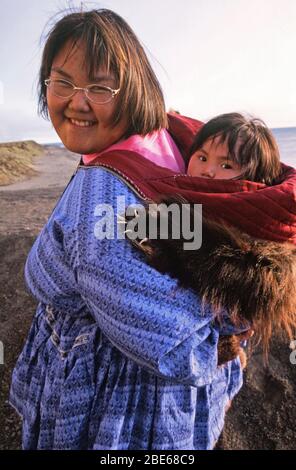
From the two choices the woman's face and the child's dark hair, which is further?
the child's dark hair

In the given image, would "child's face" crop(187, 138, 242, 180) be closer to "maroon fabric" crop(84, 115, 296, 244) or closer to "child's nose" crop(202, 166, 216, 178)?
"child's nose" crop(202, 166, 216, 178)

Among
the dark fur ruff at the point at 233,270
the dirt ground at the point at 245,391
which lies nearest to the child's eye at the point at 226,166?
the dark fur ruff at the point at 233,270

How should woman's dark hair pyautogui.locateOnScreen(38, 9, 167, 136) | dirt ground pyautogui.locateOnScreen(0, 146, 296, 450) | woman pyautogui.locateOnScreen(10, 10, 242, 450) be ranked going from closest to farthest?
1. woman pyautogui.locateOnScreen(10, 10, 242, 450)
2. woman's dark hair pyautogui.locateOnScreen(38, 9, 167, 136)
3. dirt ground pyautogui.locateOnScreen(0, 146, 296, 450)

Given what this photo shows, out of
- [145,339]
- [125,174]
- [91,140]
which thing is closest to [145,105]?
[91,140]

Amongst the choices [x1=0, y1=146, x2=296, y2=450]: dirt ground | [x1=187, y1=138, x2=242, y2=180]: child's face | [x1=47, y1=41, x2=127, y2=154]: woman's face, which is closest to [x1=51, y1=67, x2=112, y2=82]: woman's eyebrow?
[x1=47, y1=41, x2=127, y2=154]: woman's face

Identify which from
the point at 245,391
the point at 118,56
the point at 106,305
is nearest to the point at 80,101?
the point at 118,56

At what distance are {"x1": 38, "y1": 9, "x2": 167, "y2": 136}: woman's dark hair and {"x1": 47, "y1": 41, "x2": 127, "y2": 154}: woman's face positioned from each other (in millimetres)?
19

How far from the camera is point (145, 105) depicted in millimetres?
1149

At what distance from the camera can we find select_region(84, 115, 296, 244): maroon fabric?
94 cm

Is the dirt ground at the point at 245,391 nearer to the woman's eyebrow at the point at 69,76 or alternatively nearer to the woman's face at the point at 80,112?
the woman's face at the point at 80,112

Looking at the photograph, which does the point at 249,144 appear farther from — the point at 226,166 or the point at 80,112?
the point at 80,112

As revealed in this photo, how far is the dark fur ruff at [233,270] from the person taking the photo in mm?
883

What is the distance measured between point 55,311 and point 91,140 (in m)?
0.56
